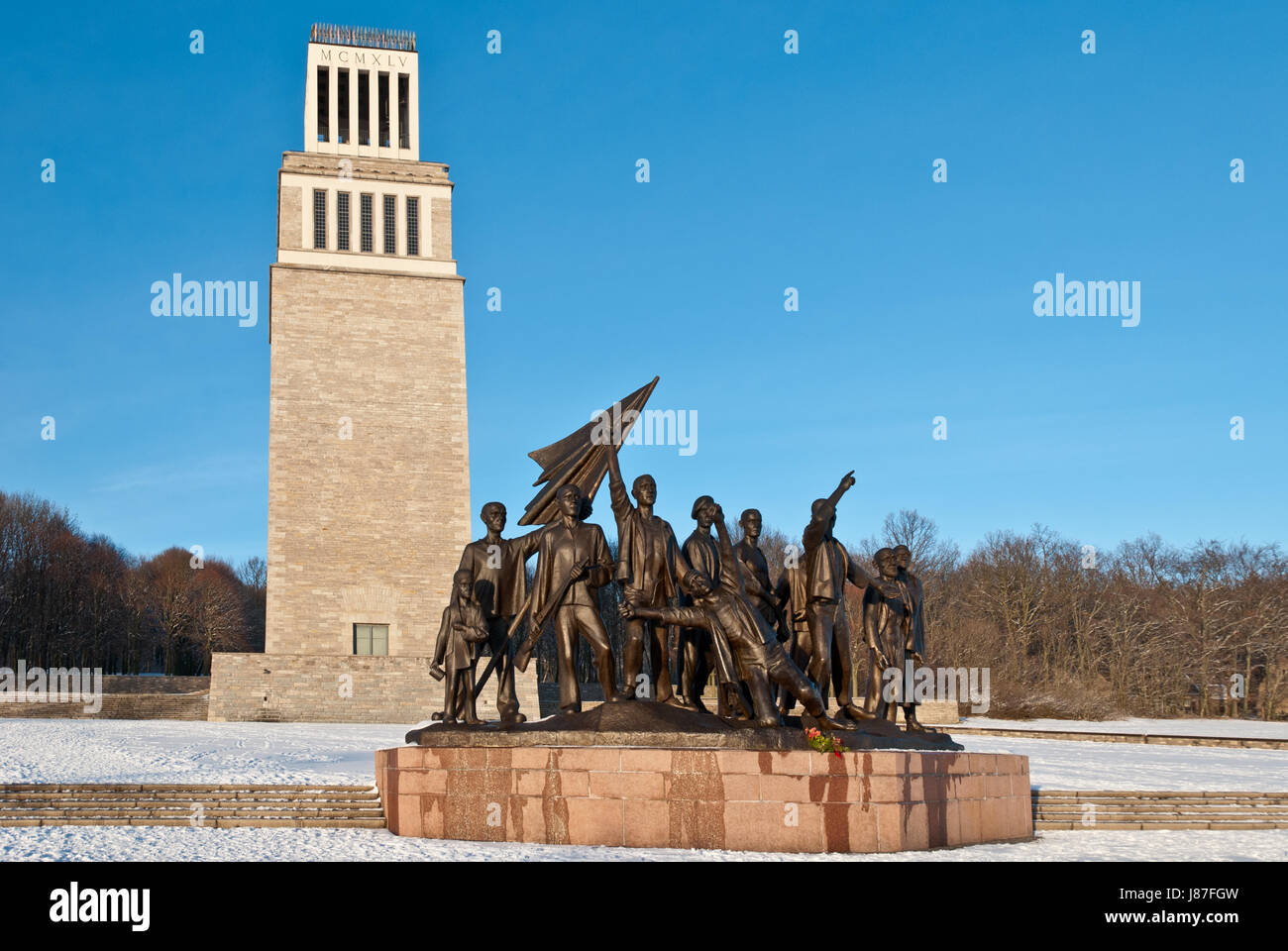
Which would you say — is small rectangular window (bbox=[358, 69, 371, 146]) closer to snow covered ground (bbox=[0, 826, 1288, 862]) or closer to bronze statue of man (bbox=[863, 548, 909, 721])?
bronze statue of man (bbox=[863, 548, 909, 721])

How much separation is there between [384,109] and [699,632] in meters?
33.6

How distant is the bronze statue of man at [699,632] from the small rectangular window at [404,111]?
32.3 meters

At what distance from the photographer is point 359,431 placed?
36562 millimetres

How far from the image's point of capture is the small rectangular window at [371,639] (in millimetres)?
35219

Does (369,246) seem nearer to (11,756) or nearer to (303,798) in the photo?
(11,756)

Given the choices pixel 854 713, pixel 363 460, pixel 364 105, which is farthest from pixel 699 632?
pixel 364 105

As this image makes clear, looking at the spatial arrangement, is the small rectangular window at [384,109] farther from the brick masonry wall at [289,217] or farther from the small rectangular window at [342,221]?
the brick masonry wall at [289,217]

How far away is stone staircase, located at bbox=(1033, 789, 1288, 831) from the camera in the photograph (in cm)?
1396

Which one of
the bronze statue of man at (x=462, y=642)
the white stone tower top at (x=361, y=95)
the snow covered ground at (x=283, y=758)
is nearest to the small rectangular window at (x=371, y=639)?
the snow covered ground at (x=283, y=758)

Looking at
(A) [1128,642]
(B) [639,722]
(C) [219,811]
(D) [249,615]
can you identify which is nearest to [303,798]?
(C) [219,811]

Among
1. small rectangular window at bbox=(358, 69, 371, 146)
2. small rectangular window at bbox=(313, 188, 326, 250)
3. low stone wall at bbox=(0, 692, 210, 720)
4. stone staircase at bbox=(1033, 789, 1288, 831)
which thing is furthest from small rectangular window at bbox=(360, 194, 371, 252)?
stone staircase at bbox=(1033, 789, 1288, 831)

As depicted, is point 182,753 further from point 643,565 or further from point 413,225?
point 413,225

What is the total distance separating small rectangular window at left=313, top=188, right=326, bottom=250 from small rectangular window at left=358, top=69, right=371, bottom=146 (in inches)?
134
